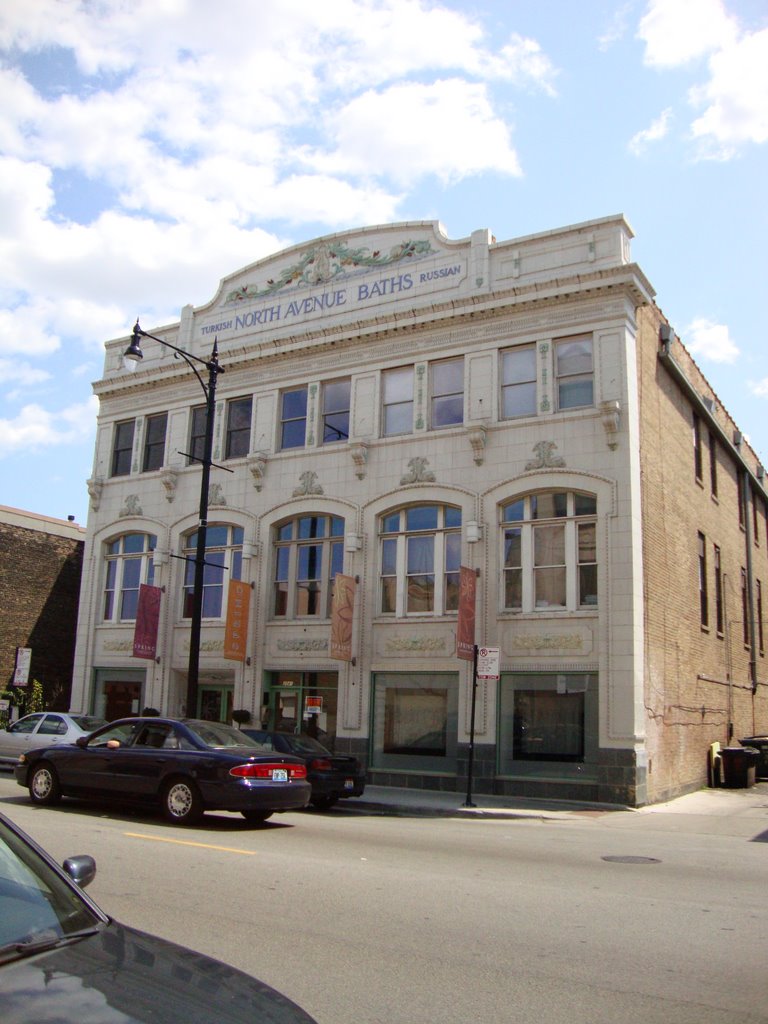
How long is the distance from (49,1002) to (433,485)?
19.6 m

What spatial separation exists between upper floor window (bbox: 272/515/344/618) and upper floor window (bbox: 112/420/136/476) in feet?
21.9

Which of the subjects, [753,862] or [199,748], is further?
[199,748]

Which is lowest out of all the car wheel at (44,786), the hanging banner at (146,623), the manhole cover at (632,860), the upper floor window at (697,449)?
the manhole cover at (632,860)

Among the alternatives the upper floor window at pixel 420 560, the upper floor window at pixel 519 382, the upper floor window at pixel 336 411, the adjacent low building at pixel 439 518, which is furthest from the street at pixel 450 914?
the upper floor window at pixel 336 411

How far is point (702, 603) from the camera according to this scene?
996 inches

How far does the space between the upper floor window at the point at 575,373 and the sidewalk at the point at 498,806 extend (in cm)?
867

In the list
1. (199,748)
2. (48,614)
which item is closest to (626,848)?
(199,748)

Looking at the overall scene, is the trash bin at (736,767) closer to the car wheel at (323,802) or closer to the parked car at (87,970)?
the car wheel at (323,802)

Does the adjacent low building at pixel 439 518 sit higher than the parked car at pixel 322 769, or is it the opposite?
the adjacent low building at pixel 439 518

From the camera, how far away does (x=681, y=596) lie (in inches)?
907

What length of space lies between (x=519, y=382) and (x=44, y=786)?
44.4ft

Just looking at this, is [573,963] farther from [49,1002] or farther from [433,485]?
[433,485]

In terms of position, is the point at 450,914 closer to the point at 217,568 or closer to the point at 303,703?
the point at 303,703

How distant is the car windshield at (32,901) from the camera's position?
3625 millimetres
